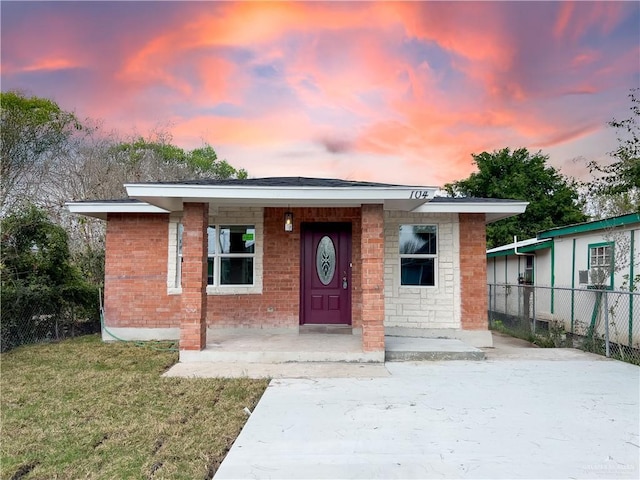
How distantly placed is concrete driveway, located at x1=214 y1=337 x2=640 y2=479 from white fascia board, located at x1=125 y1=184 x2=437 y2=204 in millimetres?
2625

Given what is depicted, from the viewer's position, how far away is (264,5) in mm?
8914

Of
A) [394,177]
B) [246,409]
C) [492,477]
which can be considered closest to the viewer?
[492,477]

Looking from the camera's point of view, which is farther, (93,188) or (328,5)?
(93,188)

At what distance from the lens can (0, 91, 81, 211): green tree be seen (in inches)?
521

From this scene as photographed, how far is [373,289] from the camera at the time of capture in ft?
21.3

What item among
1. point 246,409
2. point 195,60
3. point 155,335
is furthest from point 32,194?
point 246,409

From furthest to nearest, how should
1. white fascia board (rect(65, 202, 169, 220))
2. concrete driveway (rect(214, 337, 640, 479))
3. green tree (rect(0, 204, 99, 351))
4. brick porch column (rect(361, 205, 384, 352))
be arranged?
white fascia board (rect(65, 202, 169, 220)), green tree (rect(0, 204, 99, 351)), brick porch column (rect(361, 205, 384, 352)), concrete driveway (rect(214, 337, 640, 479))

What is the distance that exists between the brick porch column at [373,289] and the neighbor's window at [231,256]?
2887 millimetres

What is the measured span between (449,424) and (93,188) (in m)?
16.5

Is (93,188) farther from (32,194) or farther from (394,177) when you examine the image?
(394,177)

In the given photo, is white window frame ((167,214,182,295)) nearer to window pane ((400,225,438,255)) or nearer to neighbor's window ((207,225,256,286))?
neighbor's window ((207,225,256,286))

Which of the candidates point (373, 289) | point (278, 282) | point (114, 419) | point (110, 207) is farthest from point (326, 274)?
point (114, 419)

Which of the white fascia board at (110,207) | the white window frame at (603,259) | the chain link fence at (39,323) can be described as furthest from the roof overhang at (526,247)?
the chain link fence at (39,323)

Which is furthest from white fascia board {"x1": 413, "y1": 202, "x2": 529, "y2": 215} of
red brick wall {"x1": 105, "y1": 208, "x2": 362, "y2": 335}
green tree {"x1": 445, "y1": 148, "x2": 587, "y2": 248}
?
green tree {"x1": 445, "y1": 148, "x2": 587, "y2": 248}
